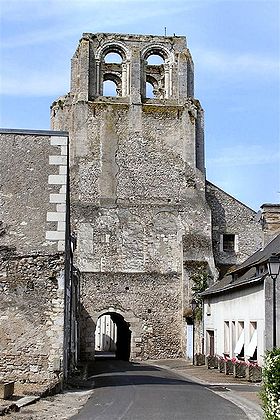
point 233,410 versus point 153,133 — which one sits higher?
point 153,133

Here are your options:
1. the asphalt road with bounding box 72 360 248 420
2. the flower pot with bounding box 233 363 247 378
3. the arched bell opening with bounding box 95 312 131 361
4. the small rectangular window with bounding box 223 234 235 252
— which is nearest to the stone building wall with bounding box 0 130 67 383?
the asphalt road with bounding box 72 360 248 420

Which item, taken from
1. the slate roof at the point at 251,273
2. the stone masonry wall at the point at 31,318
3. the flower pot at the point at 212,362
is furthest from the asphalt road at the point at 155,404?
the flower pot at the point at 212,362

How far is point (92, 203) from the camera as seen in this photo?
37.2 metres

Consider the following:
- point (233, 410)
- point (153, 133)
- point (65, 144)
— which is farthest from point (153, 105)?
point (233, 410)

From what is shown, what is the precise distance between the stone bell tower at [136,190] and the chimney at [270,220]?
31.9 feet

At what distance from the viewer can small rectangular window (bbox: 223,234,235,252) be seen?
38500mm

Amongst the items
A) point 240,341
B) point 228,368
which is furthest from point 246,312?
point 228,368

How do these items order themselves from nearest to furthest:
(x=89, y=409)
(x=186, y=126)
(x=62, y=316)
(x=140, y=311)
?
(x=89, y=409)
(x=62, y=316)
(x=140, y=311)
(x=186, y=126)

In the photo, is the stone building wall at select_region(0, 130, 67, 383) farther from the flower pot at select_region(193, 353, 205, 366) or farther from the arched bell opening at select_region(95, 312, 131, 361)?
the arched bell opening at select_region(95, 312, 131, 361)

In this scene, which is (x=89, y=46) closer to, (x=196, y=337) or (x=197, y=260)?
(x=197, y=260)

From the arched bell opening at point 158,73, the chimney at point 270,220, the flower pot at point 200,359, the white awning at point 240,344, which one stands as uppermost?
the arched bell opening at point 158,73

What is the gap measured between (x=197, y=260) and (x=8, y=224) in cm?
2067

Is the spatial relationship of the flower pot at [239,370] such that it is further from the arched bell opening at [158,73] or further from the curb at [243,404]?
the arched bell opening at [158,73]

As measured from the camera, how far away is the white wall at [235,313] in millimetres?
20766
